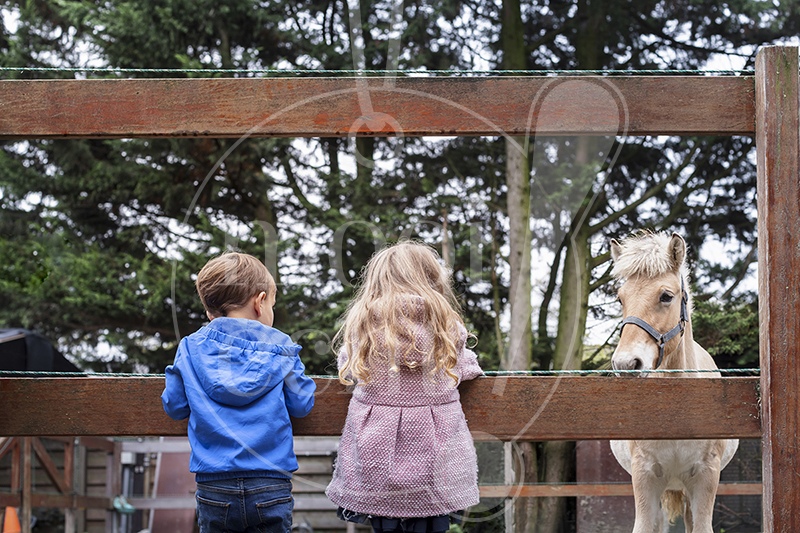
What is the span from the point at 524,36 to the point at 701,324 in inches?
143

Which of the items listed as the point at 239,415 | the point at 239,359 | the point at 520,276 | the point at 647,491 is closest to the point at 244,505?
the point at 239,415

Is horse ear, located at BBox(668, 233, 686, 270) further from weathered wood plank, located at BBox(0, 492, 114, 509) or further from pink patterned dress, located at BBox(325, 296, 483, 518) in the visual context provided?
weathered wood plank, located at BBox(0, 492, 114, 509)

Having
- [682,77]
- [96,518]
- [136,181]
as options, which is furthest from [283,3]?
[96,518]

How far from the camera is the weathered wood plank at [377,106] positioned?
202 cm

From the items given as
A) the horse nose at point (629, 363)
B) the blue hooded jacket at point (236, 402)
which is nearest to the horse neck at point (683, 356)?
the horse nose at point (629, 363)

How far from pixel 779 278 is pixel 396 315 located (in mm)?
1174

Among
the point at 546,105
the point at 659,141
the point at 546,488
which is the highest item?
the point at 659,141

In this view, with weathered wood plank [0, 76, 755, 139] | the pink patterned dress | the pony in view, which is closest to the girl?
the pink patterned dress

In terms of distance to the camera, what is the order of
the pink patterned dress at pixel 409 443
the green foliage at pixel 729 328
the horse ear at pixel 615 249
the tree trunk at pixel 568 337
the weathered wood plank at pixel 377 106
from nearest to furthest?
the pink patterned dress at pixel 409 443 → the weathered wood plank at pixel 377 106 → the horse ear at pixel 615 249 → the green foliage at pixel 729 328 → the tree trunk at pixel 568 337

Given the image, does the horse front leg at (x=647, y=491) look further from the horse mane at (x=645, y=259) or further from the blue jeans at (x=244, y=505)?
the blue jeans at (x=244, y=505)

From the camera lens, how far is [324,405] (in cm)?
198

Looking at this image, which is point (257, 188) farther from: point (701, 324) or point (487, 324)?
point (701, 324)

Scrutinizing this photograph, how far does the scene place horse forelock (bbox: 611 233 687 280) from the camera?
2.96 meters

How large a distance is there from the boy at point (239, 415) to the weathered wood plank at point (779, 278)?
1414mm
